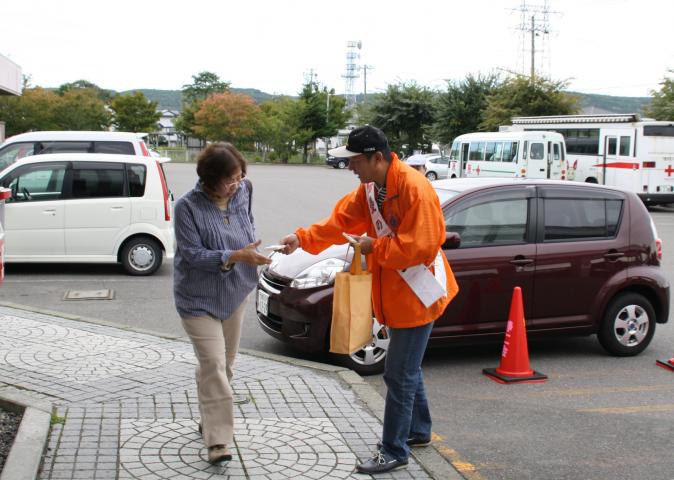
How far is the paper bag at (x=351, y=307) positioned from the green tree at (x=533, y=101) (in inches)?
1765

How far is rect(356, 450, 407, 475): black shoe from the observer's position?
14.6ft

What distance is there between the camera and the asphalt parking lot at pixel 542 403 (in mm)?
5078

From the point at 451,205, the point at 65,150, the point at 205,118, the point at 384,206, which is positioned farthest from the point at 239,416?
the point at 205,118

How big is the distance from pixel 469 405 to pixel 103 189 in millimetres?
7386

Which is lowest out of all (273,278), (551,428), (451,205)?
(551,428)

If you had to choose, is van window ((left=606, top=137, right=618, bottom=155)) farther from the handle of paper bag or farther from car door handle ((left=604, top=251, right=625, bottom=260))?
the handle of paper bag

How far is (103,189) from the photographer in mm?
11750

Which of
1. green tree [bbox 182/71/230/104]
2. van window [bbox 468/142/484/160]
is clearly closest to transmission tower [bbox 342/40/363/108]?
green tree [bbox 182/71/230/104]

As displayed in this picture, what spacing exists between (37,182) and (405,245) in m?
8.84

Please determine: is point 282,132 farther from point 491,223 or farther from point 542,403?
point 542,403

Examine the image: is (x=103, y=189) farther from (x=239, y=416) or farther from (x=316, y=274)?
(x=239, y=416)

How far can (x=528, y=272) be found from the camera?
23.8ft

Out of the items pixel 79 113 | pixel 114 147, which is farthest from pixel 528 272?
pixel 79 113

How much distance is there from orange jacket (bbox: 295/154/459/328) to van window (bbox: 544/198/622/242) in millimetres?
3211
